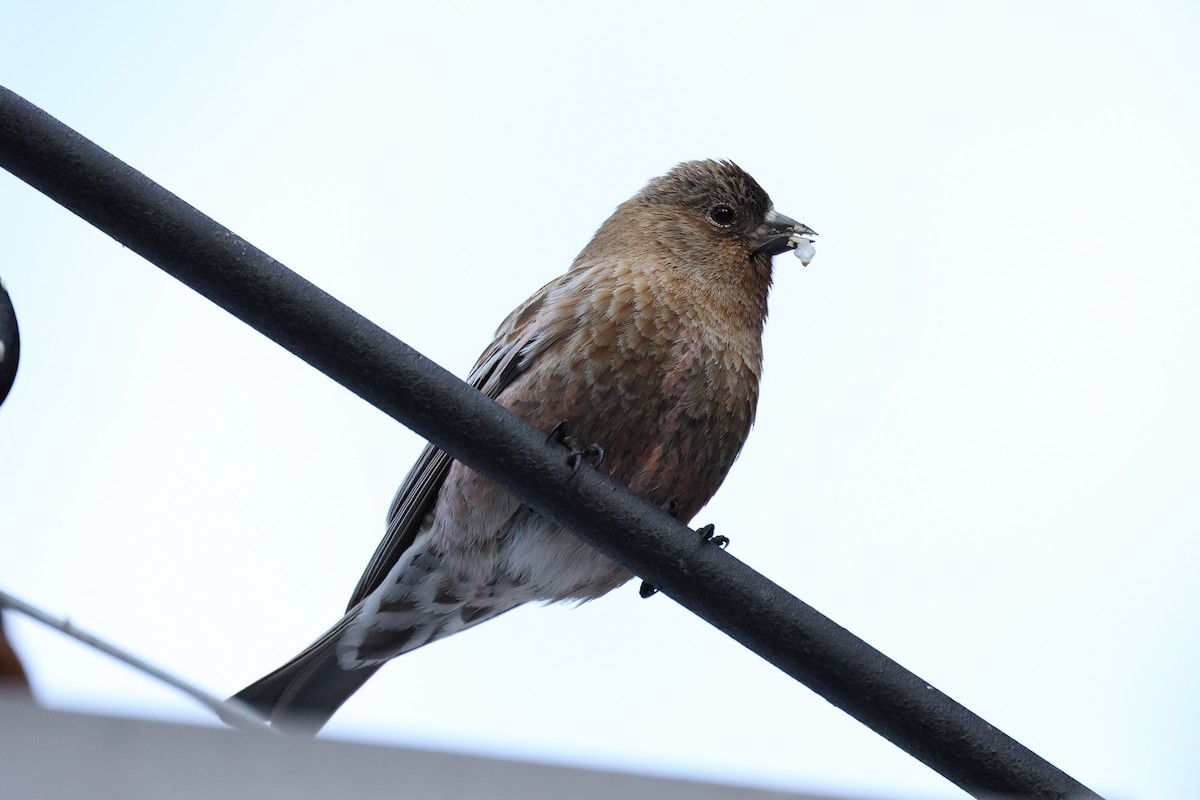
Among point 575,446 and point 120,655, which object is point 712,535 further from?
point 120,655

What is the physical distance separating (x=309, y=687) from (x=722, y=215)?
2.07 meters

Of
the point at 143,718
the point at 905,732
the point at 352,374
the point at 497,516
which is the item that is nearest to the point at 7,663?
the point at 352,374

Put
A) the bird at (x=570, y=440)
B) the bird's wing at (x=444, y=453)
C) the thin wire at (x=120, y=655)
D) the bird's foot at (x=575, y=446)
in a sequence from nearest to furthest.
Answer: the thin wire at (x=120, y=655)
the bird's foot at (x=575, y=446)
the bird at (x=570, y=440)
the bird's wing at (x=444, y=453)

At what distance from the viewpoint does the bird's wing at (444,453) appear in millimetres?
3934

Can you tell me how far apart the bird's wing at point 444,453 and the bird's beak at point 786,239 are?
719 mm

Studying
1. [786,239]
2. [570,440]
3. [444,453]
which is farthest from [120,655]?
[786,239]

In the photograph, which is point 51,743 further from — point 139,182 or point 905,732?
point 905,732

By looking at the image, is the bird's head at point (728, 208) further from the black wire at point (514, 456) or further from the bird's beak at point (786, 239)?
the black wire at point (514, 456)

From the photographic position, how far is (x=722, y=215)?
4734 mm

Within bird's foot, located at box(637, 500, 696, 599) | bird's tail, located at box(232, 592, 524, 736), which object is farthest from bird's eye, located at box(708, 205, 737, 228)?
bird's tail, located at box(232, 592, 524, 736)

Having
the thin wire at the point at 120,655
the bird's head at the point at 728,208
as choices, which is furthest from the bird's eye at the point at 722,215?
the thin wire at the point at 120,655

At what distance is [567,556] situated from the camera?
3.92 m

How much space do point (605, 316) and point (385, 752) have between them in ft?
8.28

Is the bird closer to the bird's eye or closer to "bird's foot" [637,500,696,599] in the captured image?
"bird's foot" [637,500,696,599]
